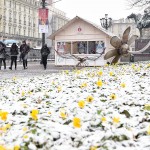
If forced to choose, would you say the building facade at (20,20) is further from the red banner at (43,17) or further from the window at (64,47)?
the red banner at (43,17)

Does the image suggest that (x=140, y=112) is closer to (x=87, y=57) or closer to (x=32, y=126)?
(x=32, y=126)

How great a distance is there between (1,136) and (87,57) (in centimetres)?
2178

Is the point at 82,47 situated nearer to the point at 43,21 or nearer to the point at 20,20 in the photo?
the point at 43,21

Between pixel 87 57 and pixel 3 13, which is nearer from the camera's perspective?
pixel 87 57

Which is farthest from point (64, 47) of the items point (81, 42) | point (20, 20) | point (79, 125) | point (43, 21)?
point (20, 20)

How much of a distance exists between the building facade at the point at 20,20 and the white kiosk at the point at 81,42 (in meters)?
58.0

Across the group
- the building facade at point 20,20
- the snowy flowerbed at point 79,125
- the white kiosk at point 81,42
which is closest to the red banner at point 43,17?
the white kiosk at point 81,42

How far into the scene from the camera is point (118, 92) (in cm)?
550

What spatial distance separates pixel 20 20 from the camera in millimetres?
101062

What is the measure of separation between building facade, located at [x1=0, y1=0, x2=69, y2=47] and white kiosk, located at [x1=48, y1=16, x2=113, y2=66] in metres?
58.0

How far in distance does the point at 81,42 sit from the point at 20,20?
78277mm

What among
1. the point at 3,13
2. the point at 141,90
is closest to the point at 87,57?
the point at 141,90

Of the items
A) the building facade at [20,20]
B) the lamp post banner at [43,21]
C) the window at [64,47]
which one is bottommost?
the window at [64,47]

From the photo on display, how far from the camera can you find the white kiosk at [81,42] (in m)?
24.8
